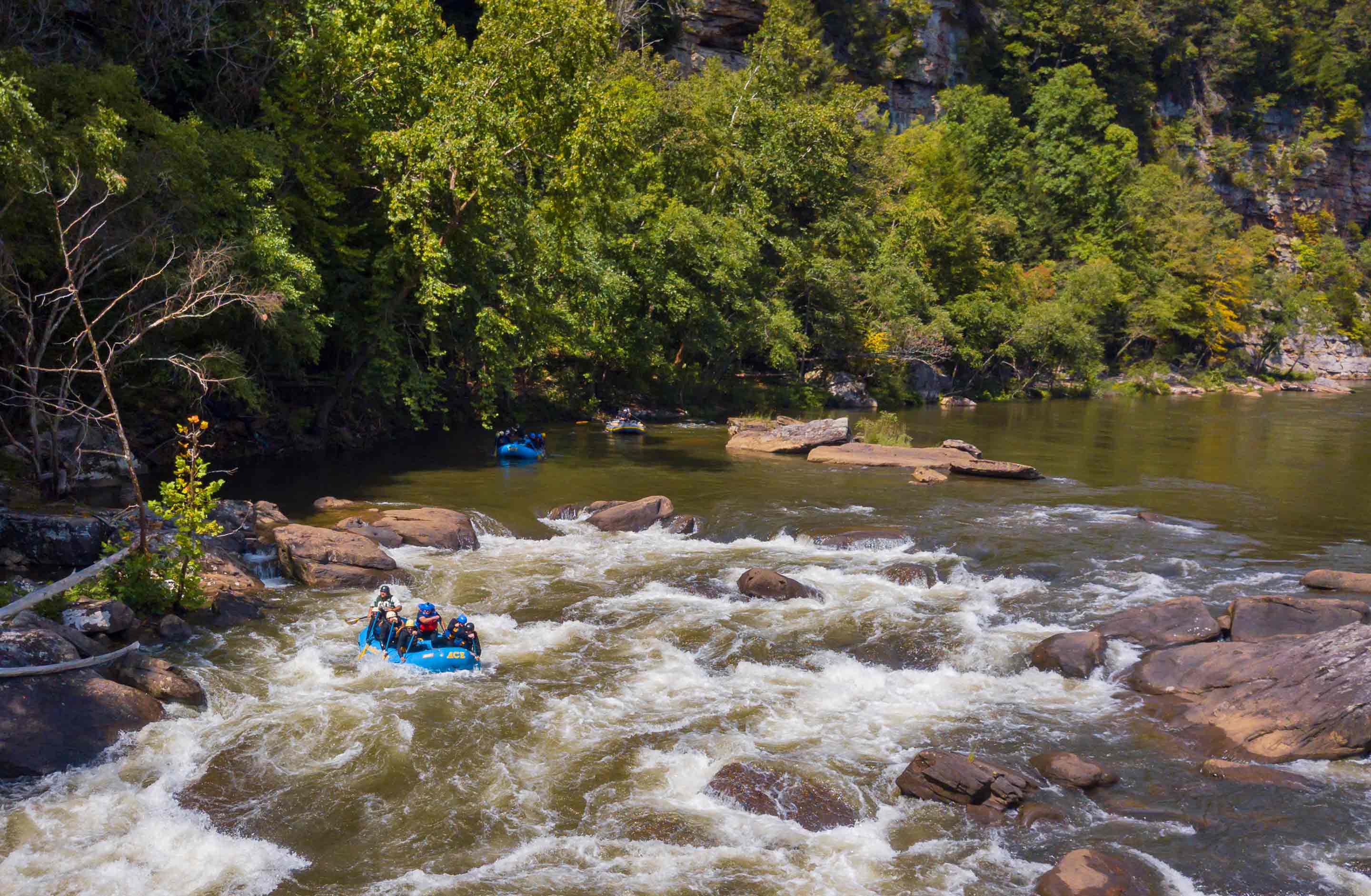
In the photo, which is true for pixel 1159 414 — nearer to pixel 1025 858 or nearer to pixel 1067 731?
pixel 1067 731

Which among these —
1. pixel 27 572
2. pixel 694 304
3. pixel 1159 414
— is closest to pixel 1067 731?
pixel 27 572

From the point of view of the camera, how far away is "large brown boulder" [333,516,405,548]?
1830 centimetres

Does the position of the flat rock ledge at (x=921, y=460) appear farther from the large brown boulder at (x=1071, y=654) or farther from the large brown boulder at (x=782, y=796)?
the large brown boulder at (x=782, y=796)

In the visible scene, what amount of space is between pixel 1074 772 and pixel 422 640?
7.83 m

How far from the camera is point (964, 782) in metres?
9.70

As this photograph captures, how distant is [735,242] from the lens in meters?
37.7

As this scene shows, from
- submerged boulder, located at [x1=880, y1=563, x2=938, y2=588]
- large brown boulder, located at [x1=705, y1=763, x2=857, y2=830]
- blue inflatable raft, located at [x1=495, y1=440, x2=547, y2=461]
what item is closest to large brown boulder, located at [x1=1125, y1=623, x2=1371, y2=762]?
submerged boulder, located at [x1=880, y1=563, x2=938, y2=588]

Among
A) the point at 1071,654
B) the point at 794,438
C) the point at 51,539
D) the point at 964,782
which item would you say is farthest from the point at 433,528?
the point at 794,438

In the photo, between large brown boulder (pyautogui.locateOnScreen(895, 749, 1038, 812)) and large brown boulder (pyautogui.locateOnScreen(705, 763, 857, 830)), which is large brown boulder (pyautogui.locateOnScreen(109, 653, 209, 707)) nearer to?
large brown boulder (pyautogui.locateOnScreen(705, 763, 857, 830))

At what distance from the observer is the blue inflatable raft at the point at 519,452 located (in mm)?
27531

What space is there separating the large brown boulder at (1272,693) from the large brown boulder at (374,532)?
A: 12.3 m

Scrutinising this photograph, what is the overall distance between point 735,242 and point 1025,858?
30924 millimetres

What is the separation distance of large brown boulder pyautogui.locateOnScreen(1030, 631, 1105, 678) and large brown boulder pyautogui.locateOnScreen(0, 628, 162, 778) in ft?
35.0

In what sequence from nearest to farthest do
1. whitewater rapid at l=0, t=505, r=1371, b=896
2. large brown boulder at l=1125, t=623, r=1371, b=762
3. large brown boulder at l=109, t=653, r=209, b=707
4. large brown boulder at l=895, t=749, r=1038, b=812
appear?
whitewater rapid at l=0, t=505, r=1371, b=896 < large brown boulder at l=895, t=749, r=1038, b=812 < large brown boulder at l=1125, t=623, r=1371, b=762 < large brown boulder at l=109, t=653, r=209, b=707
